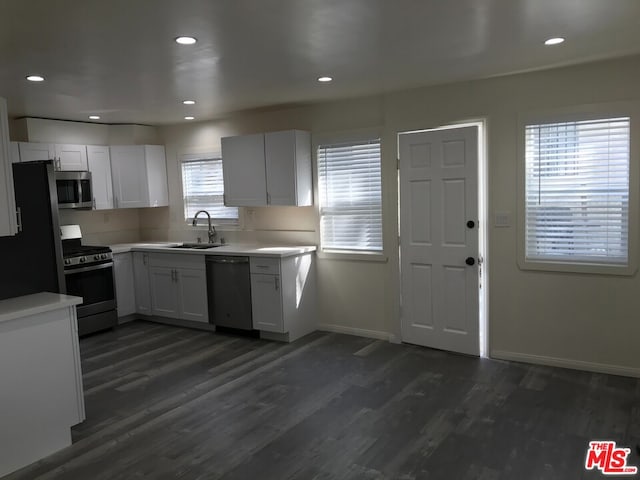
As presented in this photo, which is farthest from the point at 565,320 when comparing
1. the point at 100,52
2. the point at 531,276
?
the point at 100,52

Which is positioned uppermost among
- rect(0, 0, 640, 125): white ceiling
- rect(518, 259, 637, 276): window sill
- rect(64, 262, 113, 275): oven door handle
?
rect(0, 0, 640, 125): white ceiling

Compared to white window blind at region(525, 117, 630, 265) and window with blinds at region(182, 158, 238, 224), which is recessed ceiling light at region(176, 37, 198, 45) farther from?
window with blinds at region(182, 158, 238, 224)

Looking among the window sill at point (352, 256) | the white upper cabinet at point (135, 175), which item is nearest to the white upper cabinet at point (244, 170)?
the window sill at point (352, 256)

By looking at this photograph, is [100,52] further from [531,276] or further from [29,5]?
[531,276]

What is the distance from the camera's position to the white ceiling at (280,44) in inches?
99.7

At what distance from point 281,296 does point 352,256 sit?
32.7 inches

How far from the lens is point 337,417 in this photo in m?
3.43

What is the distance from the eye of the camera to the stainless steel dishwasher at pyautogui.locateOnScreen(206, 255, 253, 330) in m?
5.23

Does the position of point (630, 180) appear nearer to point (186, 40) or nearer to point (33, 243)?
point (186, 40)

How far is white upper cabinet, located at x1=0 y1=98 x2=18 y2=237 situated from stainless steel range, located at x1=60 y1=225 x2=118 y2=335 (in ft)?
7.58

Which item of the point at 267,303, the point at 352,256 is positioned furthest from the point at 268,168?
the point at 267,303

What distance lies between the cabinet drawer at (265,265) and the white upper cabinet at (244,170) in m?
0.67

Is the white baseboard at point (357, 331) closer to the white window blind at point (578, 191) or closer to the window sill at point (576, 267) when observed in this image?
the window sill at point (576, 267)

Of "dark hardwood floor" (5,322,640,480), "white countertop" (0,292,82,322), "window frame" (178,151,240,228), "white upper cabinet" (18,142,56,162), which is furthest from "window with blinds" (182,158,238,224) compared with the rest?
"white countertop" (0,292,82,322)
